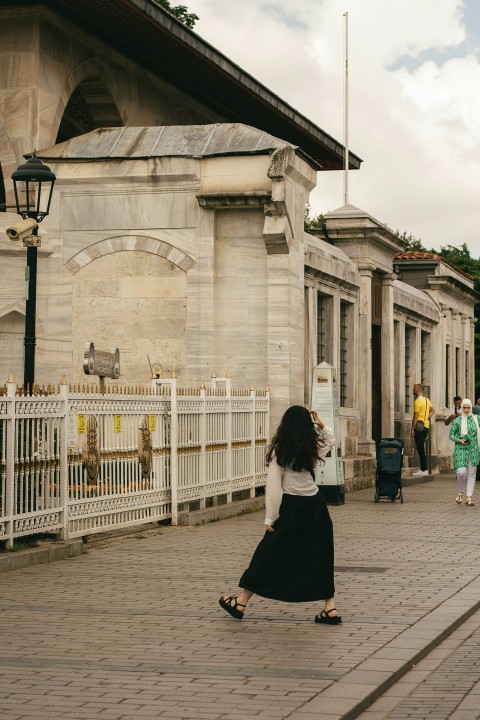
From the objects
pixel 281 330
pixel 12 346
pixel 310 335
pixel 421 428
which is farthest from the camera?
pixel 421 428

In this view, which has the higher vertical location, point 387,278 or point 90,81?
point 90,81

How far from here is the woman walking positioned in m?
10.5

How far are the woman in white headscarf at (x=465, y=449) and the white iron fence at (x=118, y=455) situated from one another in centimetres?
365

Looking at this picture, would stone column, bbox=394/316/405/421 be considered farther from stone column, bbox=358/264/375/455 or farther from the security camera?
the security camera

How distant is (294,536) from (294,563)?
0.19 metres

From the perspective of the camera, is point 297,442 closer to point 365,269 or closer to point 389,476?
point 389,476

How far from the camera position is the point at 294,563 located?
34.7 feet

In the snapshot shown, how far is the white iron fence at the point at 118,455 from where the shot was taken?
14.0m

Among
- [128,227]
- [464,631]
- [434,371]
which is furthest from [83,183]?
[434,371]

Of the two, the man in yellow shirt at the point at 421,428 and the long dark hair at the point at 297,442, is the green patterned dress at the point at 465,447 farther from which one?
the long dark hair at the point at 297,442

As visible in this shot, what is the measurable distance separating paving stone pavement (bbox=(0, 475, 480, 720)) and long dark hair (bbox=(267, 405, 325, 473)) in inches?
44.6

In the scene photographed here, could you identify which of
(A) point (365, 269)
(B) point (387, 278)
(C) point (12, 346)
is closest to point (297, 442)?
(C) point (12, 346)

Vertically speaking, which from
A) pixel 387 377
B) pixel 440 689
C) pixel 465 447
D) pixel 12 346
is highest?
pixel 12 346

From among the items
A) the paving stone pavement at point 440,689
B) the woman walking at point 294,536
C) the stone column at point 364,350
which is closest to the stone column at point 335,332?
the stone column at point 364,350
